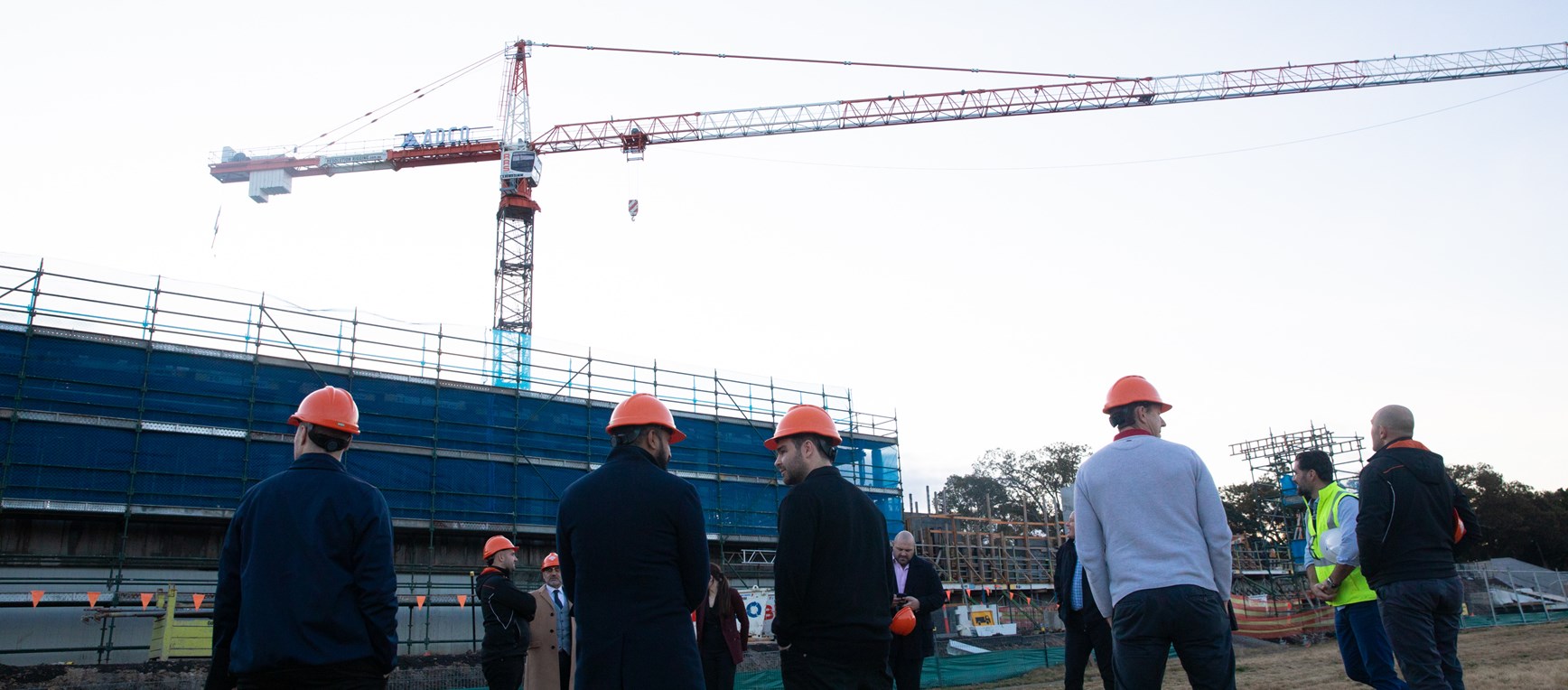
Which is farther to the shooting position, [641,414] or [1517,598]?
[1517,598]

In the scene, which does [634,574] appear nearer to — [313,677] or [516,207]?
[313,677]

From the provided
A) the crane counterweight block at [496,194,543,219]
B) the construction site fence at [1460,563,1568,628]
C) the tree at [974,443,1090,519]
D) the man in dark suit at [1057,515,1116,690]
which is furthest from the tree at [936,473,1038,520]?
the man in dark suit at [1057,515,1116,690]

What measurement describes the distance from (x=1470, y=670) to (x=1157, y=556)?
381 inches

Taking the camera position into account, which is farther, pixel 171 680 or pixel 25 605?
pixel 25 605

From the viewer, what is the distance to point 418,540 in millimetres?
27344

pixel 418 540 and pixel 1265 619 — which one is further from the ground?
pixel 418 540

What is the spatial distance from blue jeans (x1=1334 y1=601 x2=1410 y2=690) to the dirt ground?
3.55m

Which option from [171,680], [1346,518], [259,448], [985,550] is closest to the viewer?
[1346,518]

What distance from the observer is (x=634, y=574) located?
12.7 feet

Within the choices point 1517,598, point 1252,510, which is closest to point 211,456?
point 1517,598

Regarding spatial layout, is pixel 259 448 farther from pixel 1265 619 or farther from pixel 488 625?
pixel 1265 619

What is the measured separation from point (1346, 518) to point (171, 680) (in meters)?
17.4

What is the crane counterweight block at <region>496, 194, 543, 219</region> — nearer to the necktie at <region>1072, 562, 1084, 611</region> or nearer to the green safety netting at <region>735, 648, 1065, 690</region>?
the green safety netting at <region>735, 648, 1065, 690</region>

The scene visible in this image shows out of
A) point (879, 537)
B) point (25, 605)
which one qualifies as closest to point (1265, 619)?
point (879, 537)
